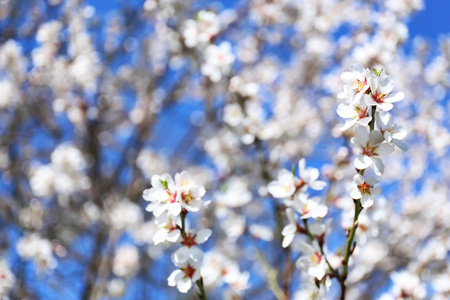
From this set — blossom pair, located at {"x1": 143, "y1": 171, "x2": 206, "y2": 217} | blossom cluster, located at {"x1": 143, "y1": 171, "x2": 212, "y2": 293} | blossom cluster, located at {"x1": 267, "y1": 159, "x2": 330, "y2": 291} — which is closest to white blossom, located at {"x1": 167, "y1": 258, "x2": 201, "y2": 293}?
blossom cluster, located at {"x1": 143, "y1": 171, "x2": 212, "y2": 293}

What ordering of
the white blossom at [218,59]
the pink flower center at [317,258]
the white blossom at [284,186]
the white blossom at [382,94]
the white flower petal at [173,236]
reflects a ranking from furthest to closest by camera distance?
the white blossom at [218,59], the white blossom at [284,186], the pink flower center at [317,258], the white flower petal at [173,236], the white blossom at [382,94]

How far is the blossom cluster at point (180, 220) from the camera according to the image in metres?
1.22

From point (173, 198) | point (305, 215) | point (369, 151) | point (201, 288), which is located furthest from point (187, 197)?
point (369, 151)

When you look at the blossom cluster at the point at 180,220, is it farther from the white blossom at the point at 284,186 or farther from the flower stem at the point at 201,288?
the white blossom at the point at 284,186

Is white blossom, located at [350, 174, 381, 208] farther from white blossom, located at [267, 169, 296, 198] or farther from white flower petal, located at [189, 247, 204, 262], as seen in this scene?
white flower petal, located at [189, 247, 204, 262]

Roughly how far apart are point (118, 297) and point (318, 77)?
323 cm

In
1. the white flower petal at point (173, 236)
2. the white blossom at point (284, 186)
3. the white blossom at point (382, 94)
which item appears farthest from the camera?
the white blossom at point (284, 186)

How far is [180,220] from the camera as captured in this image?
1.25 m

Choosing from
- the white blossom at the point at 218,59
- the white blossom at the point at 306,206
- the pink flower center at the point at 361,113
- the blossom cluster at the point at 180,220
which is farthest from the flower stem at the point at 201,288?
the white blossom at the point at 218,59

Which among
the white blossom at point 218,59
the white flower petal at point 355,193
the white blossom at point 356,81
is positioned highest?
the white blossom at point 356,81

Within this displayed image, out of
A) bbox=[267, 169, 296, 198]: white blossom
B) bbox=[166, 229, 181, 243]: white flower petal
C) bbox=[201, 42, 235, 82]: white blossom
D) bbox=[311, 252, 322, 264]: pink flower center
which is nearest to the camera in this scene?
bbox=[166, 229, 181, 243]: white flower petal

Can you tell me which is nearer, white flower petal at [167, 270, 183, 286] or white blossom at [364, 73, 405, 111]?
white blossom at [364, 73, 405, 111]

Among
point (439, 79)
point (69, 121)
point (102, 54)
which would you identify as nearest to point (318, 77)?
point (439, 79)

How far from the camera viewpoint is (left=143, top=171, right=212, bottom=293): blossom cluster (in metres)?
1.22
